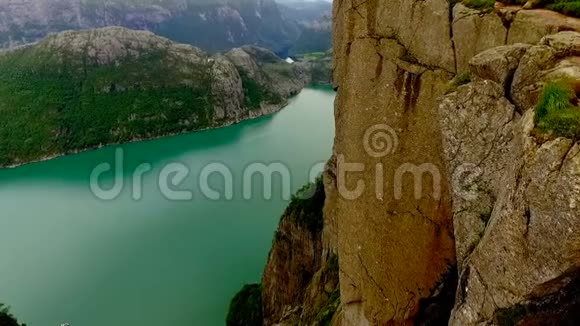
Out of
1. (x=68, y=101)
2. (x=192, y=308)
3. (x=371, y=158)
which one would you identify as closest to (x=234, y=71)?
(x=68, y=101)

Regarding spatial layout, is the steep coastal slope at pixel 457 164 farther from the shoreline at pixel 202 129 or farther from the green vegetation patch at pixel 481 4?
the shoreline at pixel 202 129

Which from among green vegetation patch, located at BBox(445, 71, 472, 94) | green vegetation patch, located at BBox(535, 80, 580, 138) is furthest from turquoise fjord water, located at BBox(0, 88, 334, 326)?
green vegetation patch, located at BBox(535, 80, 580, 138)

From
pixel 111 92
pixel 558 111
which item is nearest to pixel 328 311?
pixel 558 111

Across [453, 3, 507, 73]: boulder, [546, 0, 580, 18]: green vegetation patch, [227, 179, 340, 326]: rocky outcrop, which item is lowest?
[227, 179, 340, 326]: rocky outcrop

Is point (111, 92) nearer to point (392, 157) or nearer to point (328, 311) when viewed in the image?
point (328, 311)

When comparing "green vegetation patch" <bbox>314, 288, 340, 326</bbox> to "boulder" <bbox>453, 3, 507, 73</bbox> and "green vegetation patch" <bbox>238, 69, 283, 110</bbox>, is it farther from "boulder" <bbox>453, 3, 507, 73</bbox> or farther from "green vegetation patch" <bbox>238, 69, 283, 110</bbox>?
"green vegetation patch" <bbox>238, 69, 283, 110</bbox>

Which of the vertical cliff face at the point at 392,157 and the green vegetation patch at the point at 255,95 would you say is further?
the green vegetation patch at the point at 255,95

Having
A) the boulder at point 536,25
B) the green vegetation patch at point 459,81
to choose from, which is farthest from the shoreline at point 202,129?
the boulder at point 536,25
